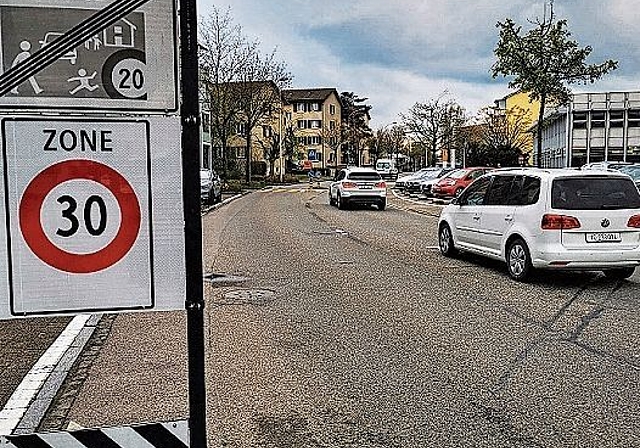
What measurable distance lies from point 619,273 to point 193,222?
10333mm

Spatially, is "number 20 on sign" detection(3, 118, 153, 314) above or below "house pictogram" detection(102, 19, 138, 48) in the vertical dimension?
below

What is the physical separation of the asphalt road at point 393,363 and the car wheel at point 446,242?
5.87 feet

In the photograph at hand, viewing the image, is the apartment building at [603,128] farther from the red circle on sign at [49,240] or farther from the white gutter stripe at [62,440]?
the white gutter stripe at [62,440]

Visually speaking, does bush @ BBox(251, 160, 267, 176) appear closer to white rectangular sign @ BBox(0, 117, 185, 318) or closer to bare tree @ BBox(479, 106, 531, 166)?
bare tree @ BBox(479, 106, 531, 166)

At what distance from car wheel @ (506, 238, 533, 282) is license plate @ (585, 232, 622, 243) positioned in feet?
2.82

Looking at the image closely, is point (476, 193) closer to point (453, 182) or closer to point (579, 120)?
point (453, 182)

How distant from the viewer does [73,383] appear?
607cm

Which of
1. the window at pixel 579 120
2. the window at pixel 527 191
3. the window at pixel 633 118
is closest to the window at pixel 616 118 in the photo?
the window at pixel 633 118

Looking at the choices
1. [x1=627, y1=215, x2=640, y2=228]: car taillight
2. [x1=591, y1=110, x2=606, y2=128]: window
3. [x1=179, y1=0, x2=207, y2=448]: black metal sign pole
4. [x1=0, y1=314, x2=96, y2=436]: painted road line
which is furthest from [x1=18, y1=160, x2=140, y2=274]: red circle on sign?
[x1=591, y1=110, x2=606, y2=128]: window

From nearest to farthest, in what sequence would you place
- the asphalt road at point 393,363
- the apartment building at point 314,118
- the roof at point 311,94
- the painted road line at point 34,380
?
the asphalt road at point 393,363, the painted road line at point 34,380, the apartment building at point 314,118, the roof at point 311,94

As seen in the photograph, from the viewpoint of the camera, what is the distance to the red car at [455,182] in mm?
35938

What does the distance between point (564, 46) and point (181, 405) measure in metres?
27.9

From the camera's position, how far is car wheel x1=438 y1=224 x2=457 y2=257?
46.3 ft

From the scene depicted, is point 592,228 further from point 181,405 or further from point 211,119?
point 211,119
